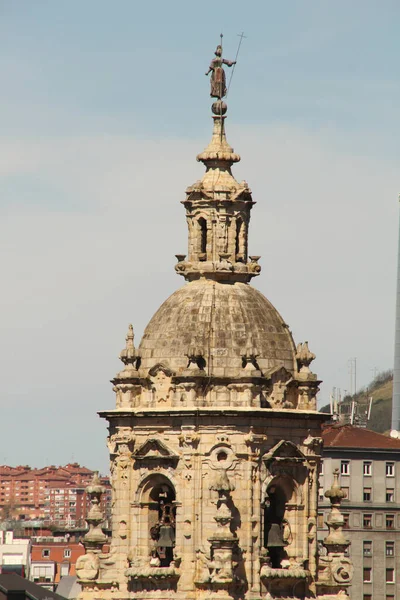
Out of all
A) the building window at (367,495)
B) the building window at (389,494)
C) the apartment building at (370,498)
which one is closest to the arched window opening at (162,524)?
the apartment building at (370,498)

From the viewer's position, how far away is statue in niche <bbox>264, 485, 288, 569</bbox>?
68.9 meters

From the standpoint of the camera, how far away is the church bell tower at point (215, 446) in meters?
67.9

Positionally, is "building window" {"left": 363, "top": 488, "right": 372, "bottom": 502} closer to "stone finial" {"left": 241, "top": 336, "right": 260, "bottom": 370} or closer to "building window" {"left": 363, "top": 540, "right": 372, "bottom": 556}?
"building window" {"left": 363, "top": 540, "right": 372, "bottom": 556}

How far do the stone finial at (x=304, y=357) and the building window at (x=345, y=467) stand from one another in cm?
9991

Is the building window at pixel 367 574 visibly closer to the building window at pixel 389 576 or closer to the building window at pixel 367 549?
the building window at pixel 389 576

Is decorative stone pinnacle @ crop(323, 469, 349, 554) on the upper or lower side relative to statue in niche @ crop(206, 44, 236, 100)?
lower

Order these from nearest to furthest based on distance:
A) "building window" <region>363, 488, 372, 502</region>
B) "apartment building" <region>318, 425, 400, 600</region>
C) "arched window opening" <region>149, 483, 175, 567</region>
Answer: "arched window opening" <region>149, 483, 175, 567</region> → "apartment building" <region>318, 425, 400, 600</region> → "building window" <region>363, 488, 372, 502</region>

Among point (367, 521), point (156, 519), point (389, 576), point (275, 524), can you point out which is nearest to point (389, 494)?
point (367, 521)

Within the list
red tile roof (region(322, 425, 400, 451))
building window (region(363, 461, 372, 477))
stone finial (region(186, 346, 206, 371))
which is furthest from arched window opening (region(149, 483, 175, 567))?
building window (region(363, 461, 372, 477))

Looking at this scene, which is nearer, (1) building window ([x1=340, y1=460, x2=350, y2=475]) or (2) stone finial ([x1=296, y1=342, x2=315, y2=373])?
(2) stone finial ([x1=296, y1=342, x2=315, y2=373])

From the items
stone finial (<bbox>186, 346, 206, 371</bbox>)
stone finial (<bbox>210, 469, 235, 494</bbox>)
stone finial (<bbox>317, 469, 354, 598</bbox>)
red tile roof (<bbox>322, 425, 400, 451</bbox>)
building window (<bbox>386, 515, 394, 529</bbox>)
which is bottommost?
stone finial (<bbox>317, 469, 354, 598</bbox>)

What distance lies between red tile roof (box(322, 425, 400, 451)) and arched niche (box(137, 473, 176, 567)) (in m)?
96.8

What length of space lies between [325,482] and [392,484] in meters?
10.3

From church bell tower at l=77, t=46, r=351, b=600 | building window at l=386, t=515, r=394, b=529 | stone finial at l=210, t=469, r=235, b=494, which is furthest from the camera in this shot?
building window at l=386, t=515, r=394, b=529
